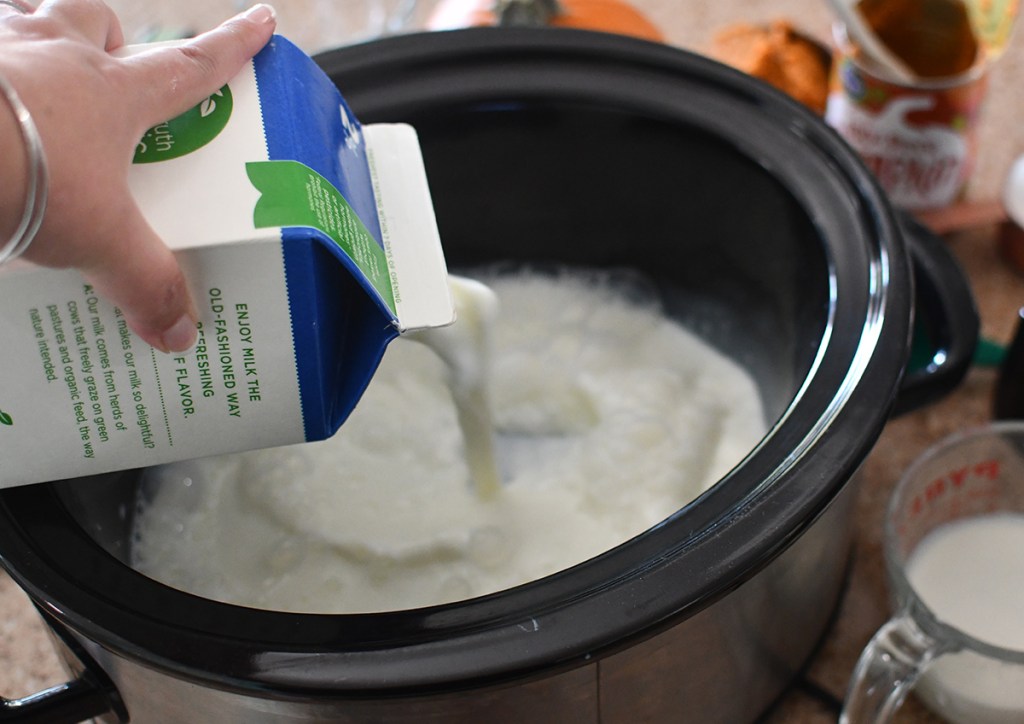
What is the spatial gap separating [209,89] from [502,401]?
0.40 m

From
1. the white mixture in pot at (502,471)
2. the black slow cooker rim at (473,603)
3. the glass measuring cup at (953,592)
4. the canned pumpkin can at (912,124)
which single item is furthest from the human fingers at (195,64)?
the canned pumpkin can at (912,124)

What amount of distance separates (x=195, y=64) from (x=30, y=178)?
0.11 meters

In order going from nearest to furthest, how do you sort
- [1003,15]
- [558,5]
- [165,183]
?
[165,183], [1003,15], [558,5]

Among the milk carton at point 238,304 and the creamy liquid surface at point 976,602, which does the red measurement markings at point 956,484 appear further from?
the milk carton at point 238,304

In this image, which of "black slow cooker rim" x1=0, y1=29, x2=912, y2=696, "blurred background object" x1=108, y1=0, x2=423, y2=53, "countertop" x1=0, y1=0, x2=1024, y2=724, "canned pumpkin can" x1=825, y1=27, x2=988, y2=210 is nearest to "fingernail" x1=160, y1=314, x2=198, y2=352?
"black slow cooker rim" x1=0, y1=29, x2=912, y2=696

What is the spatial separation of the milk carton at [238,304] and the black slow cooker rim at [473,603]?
2.0 inches

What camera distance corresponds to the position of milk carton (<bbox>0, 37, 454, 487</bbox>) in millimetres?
422

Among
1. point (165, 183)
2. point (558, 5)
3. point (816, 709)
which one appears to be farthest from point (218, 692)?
point (558, 5)

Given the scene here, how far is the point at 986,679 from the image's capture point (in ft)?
1.88

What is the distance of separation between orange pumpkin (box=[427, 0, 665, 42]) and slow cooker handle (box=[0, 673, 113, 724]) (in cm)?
68

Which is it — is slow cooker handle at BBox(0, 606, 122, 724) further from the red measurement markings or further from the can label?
the can label

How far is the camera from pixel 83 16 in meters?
0.44

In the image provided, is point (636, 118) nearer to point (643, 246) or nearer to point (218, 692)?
point (643, 246)

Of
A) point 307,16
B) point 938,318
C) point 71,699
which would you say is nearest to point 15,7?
point 71,699
